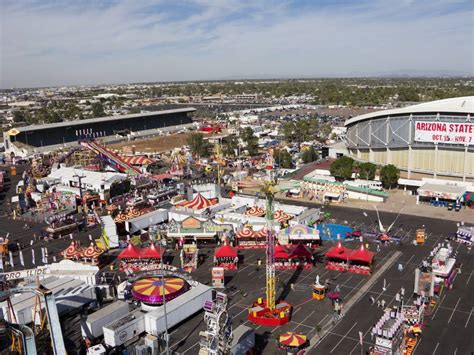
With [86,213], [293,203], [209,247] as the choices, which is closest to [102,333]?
[209,247]

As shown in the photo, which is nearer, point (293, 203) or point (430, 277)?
point (430, 277)

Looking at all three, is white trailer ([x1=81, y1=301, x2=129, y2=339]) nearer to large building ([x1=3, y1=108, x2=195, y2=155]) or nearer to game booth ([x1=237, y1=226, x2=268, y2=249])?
game booth ([x1=237, y1=226, x2=268, y2=249])

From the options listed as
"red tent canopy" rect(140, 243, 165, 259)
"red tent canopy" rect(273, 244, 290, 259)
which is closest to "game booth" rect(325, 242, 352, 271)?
"red tent canopy" rect(273, 244, 290, 259)

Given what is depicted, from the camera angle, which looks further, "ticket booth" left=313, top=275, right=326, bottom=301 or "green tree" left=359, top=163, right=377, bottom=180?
"green tree" left=359, top=163, right=377, bottom=180

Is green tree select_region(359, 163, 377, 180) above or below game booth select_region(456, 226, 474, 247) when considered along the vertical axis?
above

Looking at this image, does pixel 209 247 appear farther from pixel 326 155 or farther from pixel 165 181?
pixel 326 155

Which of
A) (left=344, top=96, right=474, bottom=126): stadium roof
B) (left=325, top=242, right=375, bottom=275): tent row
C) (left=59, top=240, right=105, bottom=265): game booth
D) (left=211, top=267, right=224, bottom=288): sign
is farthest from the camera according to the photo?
(left=344, top=96, right=474, bottom=126): stadium roof
